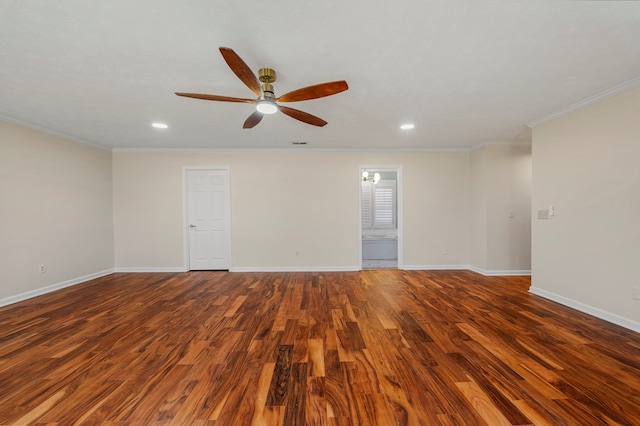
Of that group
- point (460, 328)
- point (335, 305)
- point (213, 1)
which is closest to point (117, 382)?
point (335, 305)

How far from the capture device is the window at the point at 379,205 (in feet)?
25.4

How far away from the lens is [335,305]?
3.09m

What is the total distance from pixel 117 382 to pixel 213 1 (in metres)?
2.59

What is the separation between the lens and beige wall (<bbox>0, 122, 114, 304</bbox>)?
323 cm

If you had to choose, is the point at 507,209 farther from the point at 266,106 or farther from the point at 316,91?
the point at 266,106

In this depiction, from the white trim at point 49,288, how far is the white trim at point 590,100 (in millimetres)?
7508

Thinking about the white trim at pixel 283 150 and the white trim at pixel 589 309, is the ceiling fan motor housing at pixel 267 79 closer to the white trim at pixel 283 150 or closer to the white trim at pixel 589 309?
the white trim at pixel 283 150

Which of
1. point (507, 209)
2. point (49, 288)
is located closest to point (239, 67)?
point (49, 288)

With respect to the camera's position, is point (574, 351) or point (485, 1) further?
point (574, 351)

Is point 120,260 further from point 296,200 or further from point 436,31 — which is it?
point 436,31

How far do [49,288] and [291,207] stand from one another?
3947mm

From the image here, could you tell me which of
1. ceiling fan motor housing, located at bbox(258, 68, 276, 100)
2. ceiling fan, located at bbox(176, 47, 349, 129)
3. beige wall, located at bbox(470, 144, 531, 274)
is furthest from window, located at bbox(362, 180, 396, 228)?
ceiling fan motor housing, located at bbox(258, 68, 276, 100)

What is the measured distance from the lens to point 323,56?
6.23 ft

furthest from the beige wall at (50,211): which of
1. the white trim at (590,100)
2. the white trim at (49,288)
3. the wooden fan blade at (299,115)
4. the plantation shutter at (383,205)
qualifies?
the white trim at (590,100)
